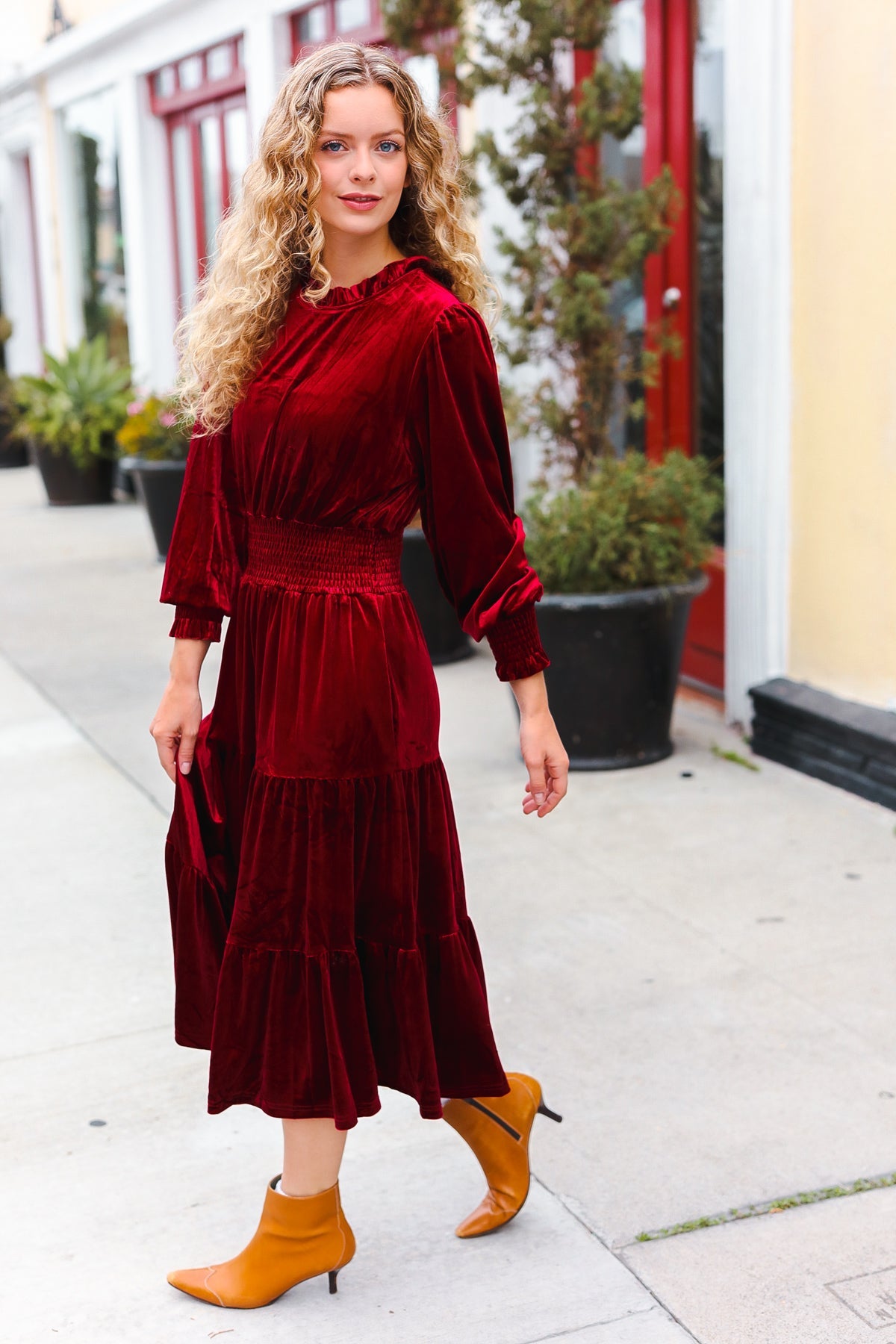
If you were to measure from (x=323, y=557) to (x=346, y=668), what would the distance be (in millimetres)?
171

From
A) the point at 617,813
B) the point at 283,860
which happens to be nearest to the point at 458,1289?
the point at 283,860

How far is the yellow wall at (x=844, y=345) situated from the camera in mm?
4582

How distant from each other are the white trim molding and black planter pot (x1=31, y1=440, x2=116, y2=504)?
7.39 m

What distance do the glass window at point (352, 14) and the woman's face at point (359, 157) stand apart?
22.6ft

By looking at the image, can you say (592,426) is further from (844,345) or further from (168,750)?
(168,750)

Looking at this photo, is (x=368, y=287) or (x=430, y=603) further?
(x=430, y=603)

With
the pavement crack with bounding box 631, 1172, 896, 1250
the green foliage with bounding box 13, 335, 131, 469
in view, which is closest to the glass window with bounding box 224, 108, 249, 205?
the green foliage with bounding box 13, 335, 131, 469

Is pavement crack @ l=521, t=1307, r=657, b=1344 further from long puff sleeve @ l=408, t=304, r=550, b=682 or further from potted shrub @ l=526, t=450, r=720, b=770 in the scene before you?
potted shrub @ l=526, t=450, r=720, b=770

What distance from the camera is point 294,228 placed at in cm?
231

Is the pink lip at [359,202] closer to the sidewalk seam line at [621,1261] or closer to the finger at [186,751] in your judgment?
the finger at [186,751]

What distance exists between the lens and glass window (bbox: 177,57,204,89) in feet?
36.4

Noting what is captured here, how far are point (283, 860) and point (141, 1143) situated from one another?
912 millimetres

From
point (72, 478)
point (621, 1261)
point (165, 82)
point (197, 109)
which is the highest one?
point (165, 82)

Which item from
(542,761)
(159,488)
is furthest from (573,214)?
(159,488)
